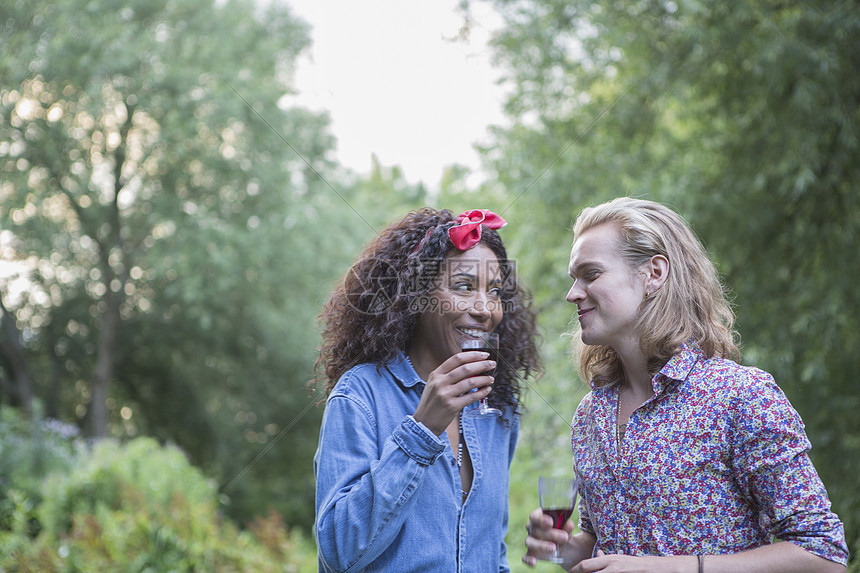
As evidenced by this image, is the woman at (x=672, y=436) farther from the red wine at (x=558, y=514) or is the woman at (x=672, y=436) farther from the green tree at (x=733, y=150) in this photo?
the green tree at (x=733, y=150)

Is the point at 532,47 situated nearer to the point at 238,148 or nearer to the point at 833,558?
the point at 833,558

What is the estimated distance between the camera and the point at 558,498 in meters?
1.78

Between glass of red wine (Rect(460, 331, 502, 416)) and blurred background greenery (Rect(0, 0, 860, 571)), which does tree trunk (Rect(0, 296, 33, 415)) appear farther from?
glass of red wine (Rect(460, 331, 502, 416))

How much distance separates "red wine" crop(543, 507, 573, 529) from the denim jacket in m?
0.30

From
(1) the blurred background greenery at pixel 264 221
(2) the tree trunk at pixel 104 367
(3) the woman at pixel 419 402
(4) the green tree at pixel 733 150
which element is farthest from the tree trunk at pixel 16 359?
(3) the woman at pixel 419 402

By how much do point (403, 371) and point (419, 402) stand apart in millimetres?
142

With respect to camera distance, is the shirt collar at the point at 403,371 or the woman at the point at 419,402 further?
the shirt collar at the point at 403,371

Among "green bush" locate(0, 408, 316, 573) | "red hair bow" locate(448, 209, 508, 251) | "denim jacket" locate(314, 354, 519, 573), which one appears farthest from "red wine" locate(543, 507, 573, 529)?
"green bush" locate(0, 408, 316, 573)

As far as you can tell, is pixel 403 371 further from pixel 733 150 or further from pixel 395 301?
pixel 733 150

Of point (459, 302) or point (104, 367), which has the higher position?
point (104, 367)

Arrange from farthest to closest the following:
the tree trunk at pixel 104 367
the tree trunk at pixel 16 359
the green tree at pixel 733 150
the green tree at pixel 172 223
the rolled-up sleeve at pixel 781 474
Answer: the tree trunk at pixel 104 367, the tree trunk at pixel 16 359, the green tree at pixel 172 223, the green tree at pixel 733 150, the rolled-up sleeve at pixel 781 474

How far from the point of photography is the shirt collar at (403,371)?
6.77 feet

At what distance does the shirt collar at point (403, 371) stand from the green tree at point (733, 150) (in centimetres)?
333

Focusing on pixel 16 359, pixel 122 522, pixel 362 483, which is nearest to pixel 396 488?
pixel 362 483
